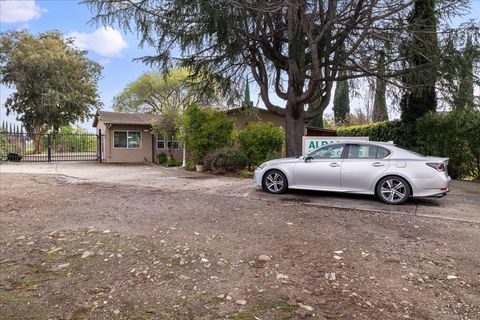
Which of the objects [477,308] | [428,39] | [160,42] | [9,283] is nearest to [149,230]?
[9,283]

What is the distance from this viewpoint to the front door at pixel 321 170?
840cm

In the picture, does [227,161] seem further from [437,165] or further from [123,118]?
[123,118]

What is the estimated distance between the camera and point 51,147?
91.1 feet

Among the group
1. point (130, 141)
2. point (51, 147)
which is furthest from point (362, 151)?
point (51, 147)

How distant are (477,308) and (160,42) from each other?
1124 centimetres

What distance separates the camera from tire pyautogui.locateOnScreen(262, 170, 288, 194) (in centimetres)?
908

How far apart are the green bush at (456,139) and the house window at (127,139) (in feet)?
58.4

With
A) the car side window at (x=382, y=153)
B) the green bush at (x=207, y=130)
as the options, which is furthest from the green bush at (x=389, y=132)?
the car side window at (x=382, y=153)

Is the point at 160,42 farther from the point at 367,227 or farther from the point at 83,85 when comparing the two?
the point at 83,85

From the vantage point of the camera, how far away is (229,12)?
376 inches

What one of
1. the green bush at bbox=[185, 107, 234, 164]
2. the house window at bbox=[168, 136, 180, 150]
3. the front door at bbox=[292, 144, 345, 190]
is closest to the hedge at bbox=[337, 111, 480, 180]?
the front door at bbox=[292, 144, 345, 190]

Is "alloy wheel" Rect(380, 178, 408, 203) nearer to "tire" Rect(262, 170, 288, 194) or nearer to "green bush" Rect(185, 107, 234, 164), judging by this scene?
"tire" Rect(262, 170, 288, 194)

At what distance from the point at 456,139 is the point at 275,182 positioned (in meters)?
7.39

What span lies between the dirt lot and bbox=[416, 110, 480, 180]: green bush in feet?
22.8
